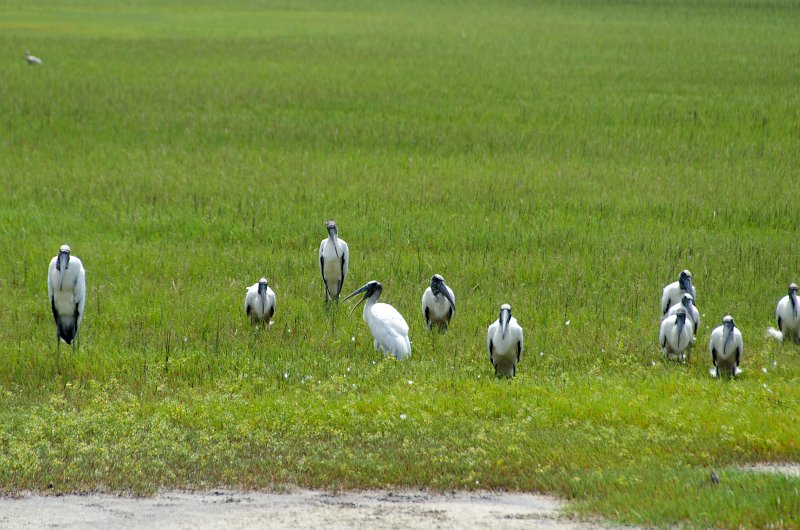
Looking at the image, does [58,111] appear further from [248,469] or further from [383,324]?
[248,469]

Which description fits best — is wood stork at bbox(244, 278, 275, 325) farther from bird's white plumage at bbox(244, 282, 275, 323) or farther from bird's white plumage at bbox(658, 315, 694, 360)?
bird's white plumage at bbox(658, 315, 694, 360)

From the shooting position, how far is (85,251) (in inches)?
591

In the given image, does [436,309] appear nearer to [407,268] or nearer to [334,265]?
[334,265]

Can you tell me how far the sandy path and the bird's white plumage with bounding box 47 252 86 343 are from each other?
3731 millimetres

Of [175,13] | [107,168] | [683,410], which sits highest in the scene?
[175,13]

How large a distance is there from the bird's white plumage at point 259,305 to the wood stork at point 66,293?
168 centimetres

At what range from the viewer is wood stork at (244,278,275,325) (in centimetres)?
1168

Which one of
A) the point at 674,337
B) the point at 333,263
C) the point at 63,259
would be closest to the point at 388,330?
the point at 333,263

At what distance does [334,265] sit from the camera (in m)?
13.0

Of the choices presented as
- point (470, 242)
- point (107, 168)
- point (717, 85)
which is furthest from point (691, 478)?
point (717, 85)

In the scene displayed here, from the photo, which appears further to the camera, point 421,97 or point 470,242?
point 421,97

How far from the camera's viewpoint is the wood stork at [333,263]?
511 inches

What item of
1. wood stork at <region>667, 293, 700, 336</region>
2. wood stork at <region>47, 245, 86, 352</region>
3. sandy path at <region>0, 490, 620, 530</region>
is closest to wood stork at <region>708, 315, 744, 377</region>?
wood stork at <region>667, 293, 700, 336</region>

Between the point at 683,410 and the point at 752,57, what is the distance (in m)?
30.9
